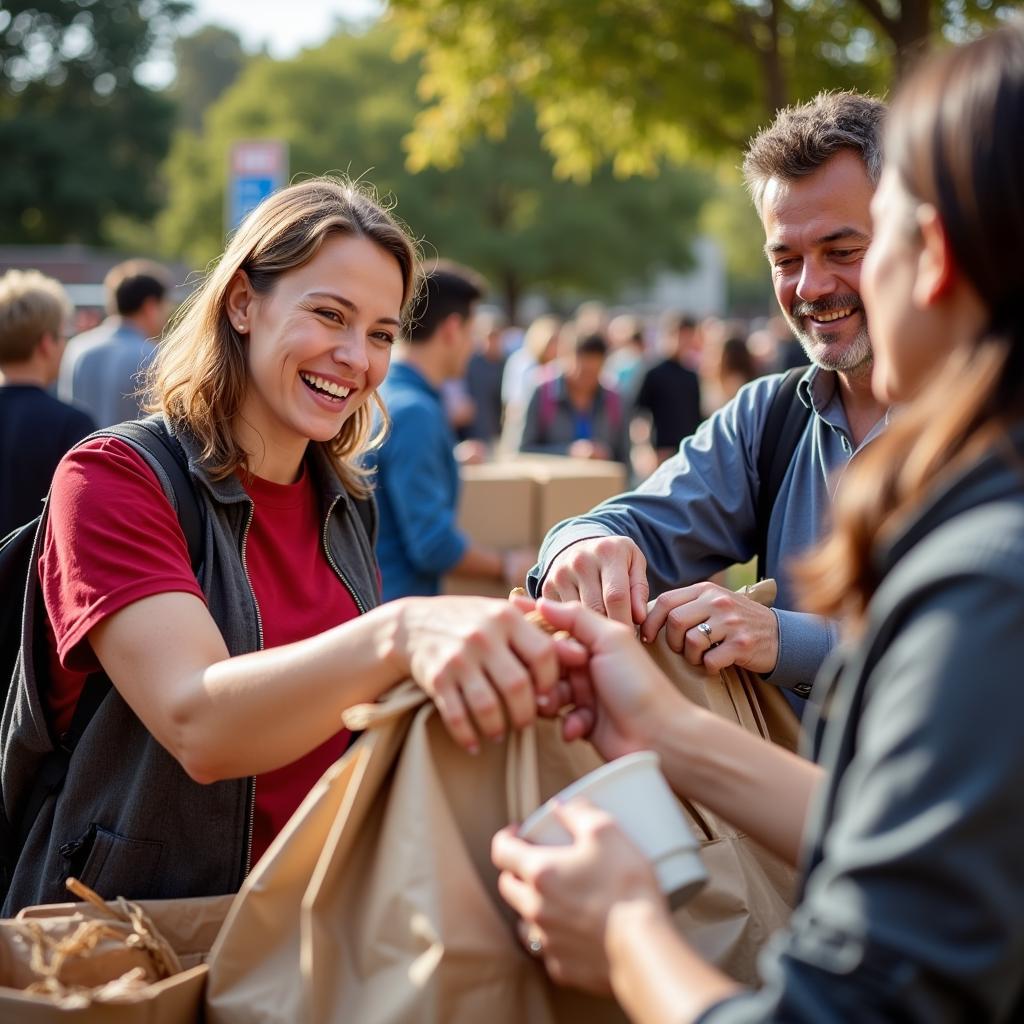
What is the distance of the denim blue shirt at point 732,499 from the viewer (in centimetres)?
276

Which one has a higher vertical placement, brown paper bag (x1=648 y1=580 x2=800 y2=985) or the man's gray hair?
the man's gray hair

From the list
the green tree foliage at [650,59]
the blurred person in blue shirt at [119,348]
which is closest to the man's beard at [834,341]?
the blurred person in blue shirt at [119,348]

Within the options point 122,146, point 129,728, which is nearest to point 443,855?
point 129,728

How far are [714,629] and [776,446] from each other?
2.59 feet

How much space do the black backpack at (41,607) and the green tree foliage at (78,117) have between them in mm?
37873

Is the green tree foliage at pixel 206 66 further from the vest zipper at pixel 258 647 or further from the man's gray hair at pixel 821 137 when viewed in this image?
the vest zipper at pixel 258 647

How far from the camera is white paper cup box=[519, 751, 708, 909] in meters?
1.49

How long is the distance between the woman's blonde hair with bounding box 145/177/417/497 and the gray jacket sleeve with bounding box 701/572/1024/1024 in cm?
152

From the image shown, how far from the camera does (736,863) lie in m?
1.95

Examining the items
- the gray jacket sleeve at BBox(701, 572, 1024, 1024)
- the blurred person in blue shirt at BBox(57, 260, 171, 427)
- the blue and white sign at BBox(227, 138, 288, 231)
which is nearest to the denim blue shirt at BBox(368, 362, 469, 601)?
the blurred person in blue shirt at BBox(57, 260, 171, 427)

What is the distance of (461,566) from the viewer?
5.70m

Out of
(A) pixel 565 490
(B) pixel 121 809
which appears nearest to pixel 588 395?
(A) pixel 565 490

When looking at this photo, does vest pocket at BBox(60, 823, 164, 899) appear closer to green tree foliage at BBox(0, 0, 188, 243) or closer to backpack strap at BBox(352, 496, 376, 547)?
backpack strap at BBox(352, 496, 376, 547)

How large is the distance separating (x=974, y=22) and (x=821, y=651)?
319 inches
